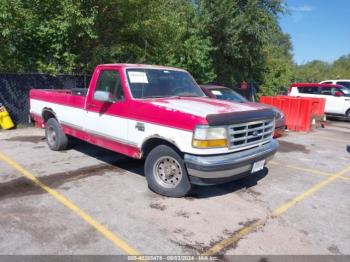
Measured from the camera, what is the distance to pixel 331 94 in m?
17.3

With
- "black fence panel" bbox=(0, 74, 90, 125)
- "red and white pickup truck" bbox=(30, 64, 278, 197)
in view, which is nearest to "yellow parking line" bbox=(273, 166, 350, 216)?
"red and white pickup truck" bbox=(30, 64, 278, 197)

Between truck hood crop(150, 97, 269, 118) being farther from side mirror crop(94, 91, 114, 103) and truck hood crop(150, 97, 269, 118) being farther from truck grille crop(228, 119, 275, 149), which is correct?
side mirror crop(94, 91, 114, 103)

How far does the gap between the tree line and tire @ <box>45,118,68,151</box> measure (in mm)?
3926

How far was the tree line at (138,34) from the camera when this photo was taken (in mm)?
10734

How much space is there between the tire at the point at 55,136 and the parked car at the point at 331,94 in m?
13.5

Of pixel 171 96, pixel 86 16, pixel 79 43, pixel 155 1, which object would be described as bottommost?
pixel 171 96

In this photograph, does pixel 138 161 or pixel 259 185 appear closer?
pixel 259 185

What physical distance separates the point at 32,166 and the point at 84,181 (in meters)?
1.42

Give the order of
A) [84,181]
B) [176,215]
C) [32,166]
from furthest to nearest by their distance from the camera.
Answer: [32,166], [84,181], [176,215]

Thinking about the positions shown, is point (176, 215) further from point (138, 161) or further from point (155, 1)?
point (155, 1)

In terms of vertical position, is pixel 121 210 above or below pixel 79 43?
below

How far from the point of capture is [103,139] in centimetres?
605

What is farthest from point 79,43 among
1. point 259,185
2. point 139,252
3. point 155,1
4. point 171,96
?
point 139,252

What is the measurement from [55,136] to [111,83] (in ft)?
8.05
